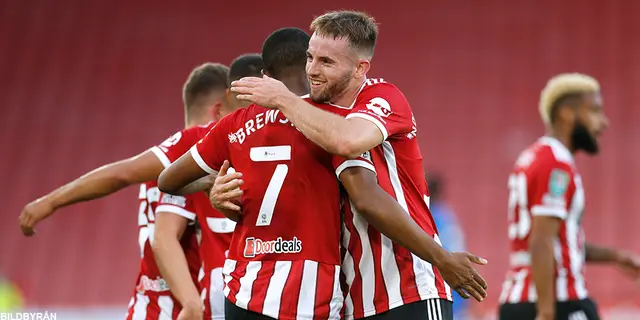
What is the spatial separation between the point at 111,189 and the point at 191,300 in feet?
2.43

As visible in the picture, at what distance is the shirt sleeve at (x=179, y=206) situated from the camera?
430cm

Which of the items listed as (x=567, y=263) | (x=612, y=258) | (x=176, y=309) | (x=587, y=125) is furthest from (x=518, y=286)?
(x=176, y=309)

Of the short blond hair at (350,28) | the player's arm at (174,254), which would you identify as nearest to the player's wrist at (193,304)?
the player's arm at (174,254)

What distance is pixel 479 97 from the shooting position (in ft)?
47.0

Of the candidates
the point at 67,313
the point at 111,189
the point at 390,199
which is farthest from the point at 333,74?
the point at 67,313

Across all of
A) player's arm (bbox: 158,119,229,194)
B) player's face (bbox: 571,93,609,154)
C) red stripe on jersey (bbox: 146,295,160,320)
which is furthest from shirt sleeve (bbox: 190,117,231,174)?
player's face (bbox: 571,93,609,154)

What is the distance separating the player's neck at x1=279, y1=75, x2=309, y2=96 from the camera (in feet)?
11.9

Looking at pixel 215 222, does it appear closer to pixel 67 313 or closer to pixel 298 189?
pixel 298 189

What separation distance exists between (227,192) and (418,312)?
0.89m

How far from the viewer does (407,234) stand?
3.29 meters

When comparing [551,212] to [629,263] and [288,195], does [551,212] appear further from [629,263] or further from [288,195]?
[288,195]

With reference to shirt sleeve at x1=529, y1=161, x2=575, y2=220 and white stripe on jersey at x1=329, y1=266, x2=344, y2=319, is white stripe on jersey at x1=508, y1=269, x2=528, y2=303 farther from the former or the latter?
white stripe on jersey at x1=329, y1=266, x2=344, y2=319

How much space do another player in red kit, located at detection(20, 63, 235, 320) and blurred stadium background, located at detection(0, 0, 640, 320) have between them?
786 cm

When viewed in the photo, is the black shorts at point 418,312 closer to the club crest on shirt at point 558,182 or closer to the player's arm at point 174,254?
the player's arm at point 174,254
